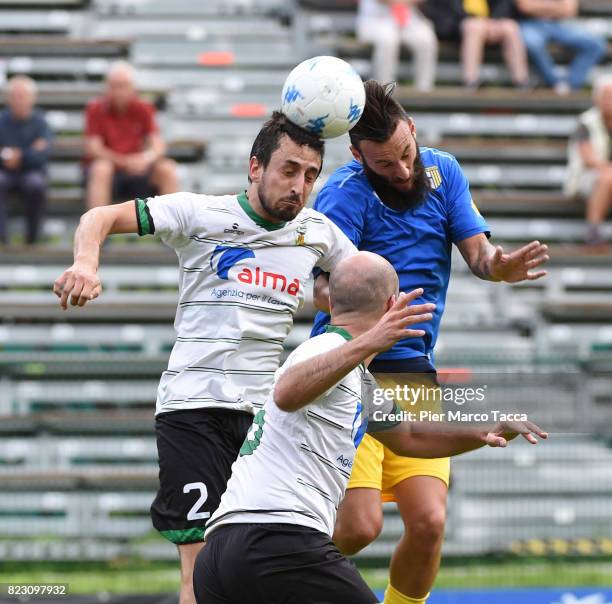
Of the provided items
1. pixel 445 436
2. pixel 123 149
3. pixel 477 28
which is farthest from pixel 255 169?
pixel 477 28

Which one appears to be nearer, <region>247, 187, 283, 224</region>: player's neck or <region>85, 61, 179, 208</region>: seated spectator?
<region>247, 187, 283, 224</region>: player's neck

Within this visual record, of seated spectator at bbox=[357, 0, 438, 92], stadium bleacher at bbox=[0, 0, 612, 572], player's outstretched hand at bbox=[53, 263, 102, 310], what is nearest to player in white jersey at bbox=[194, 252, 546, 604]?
player's outstretched hand at bbox=[53, 263, 102, 310]

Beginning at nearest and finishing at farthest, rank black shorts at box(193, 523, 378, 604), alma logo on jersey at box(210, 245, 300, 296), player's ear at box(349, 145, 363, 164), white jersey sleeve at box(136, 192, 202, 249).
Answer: black shorts at box(193, 523, 378, 604), white jersey sleeve at box(136, 192, 202, 249), alma logo on jersey at box(210, 245, 300, 296), player's ear at box(349, 145, 363, 164)

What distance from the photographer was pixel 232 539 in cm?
421

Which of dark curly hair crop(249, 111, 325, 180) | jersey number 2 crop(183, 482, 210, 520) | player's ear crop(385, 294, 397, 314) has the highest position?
dark curly hair crop(249, 111, 325, 180)

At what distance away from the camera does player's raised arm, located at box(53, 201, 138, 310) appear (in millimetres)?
4621

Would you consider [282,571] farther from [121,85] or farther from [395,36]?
[395,36]

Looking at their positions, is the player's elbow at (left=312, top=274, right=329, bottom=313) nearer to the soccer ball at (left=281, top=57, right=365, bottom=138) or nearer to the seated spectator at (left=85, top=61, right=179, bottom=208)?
the soccer ball at (left=281, top=57, right=365, bottom=138)

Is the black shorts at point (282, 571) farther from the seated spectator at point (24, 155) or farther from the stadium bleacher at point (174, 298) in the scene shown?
the seated spectator at point (24, 155)

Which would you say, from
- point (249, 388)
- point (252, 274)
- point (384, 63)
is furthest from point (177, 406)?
point (384, 63)

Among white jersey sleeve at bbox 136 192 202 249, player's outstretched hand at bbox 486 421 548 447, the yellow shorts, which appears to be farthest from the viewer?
the yellow shorts

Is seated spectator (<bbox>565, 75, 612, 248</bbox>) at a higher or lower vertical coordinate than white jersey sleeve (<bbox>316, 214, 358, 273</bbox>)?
lower

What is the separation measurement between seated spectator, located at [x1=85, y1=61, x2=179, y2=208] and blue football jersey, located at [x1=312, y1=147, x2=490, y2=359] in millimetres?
5963

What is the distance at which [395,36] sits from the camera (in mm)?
13125
